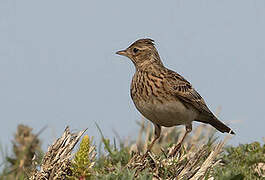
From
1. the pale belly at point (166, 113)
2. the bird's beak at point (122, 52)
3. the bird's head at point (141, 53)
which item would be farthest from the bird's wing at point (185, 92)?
the bird's beak at point (122, 52)

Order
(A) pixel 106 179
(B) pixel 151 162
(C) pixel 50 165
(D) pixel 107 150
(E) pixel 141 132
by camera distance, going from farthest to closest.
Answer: (E) pixel 141 132
(D) pixel 107 150
(B) pixel 151 162
(C) pixel 50 165
(A) pixel 106 179

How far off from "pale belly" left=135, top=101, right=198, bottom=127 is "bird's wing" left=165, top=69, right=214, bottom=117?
13 cm

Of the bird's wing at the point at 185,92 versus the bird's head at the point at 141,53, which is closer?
the bird's wing at the point at 185,92

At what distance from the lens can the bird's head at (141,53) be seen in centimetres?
812

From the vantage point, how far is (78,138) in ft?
17.0

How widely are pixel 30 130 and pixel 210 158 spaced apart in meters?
3.39

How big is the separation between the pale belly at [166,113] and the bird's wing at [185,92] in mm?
126

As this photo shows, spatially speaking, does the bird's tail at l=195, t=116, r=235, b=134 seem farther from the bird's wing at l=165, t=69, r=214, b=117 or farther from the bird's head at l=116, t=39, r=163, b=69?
the bird's head at l=116, t=39, r=163, b=69

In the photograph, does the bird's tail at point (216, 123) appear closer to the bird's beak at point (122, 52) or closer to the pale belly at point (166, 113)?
the pale belly at point (166, 113)

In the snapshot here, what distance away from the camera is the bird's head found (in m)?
8.12

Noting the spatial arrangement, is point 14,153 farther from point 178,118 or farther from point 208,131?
point 208,131

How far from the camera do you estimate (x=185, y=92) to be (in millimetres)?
7512

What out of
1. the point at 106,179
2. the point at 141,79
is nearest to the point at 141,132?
the point at 141,79

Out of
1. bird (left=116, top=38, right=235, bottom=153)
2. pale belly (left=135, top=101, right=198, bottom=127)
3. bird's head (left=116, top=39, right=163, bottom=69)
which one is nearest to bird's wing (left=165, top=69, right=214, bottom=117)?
bird (left=116, top=38, right=235, bottom=153)
